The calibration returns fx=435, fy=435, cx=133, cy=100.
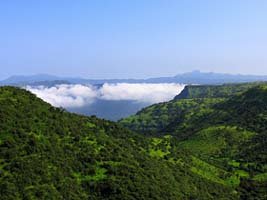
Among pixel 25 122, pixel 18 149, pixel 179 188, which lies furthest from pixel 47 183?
→ pixel 179 188

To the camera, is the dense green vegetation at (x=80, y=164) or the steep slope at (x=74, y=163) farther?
the dense green vegetation at (x=80, y=164)

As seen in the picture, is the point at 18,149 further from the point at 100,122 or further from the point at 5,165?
the point at 100,122

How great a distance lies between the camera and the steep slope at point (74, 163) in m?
112

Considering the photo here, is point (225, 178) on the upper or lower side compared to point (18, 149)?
lower

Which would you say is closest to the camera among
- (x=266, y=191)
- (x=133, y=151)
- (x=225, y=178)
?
(x=133, y=151)

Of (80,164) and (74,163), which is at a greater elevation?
(74,163)

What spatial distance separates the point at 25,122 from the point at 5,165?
2214cm

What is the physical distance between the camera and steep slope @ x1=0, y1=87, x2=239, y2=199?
366ft

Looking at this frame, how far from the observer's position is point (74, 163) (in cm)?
12800

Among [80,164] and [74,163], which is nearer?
[74,163]

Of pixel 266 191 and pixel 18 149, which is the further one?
pixel 266 191

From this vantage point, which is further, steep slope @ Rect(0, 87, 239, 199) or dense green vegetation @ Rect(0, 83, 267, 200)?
dense green vegetation @ Rect(0, 83, 267, 200)

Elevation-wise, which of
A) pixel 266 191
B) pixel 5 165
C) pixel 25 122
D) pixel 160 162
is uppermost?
pixel 25 122

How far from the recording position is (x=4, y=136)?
4860 inches
